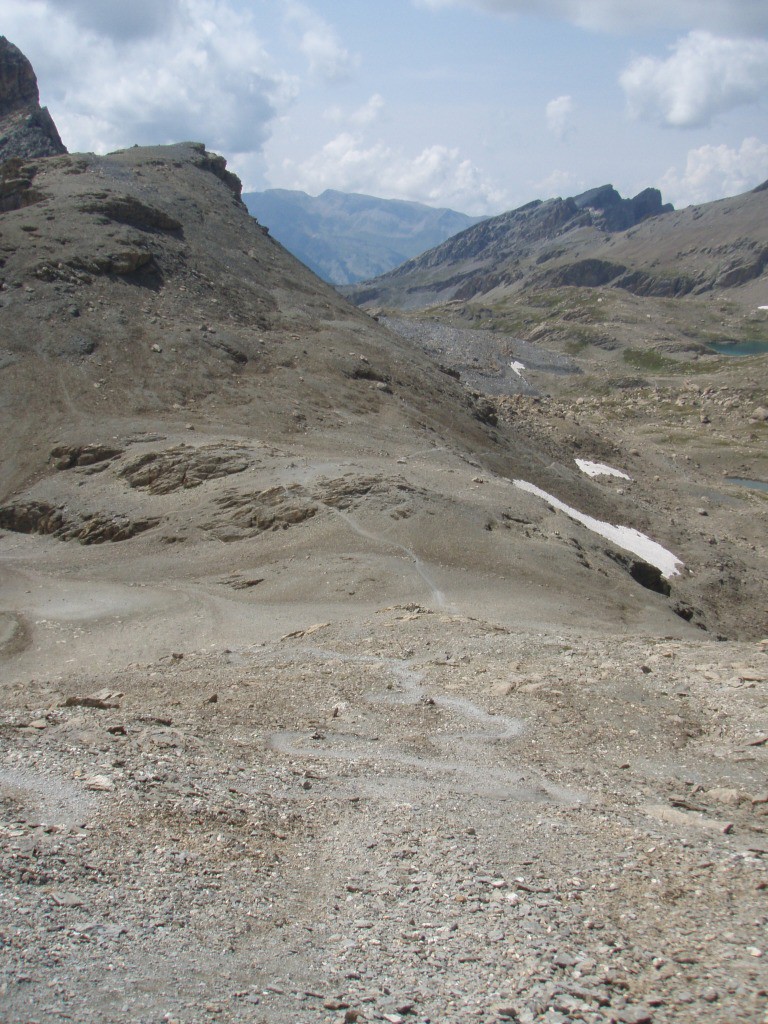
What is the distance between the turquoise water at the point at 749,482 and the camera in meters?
80.9

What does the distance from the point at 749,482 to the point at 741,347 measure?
402ft

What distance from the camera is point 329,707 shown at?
17.9 m

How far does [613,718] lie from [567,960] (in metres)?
8.35

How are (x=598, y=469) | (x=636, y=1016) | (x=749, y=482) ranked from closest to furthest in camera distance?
(x=636, y=1016) → (x=598, y=469) → (x=749, y=482)

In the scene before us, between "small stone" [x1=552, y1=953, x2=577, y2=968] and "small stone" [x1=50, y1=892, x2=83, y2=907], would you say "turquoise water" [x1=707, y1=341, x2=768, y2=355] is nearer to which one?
"small stone" [x1=552, y1=953, x2=577, y2=968]

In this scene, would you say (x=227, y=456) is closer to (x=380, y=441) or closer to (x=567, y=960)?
(x=380, y=441)

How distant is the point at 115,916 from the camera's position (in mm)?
9109

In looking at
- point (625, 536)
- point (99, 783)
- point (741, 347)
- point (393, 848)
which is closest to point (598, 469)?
point (625, 536)

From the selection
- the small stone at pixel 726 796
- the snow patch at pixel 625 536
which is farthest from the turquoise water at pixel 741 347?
the small stone at pixel 726 796

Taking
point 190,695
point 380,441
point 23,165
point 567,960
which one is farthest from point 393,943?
point 23,165

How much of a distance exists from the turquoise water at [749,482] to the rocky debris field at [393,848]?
66.8 metres

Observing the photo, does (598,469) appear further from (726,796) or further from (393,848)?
(393,848)

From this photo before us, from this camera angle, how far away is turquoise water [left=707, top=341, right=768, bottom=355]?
18716 cm

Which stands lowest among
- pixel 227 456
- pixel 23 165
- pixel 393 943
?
pixel 393 943
